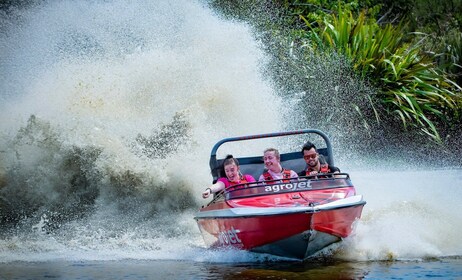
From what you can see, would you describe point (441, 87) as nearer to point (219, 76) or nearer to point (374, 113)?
point (374, 113)

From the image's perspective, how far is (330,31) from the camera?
26.2 metres

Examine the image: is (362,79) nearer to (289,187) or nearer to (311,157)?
(311,157)

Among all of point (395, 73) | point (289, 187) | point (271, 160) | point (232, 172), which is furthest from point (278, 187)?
point (395, 73)

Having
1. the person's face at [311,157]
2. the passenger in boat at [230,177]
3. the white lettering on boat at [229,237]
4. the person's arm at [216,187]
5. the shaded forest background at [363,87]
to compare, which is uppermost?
the shaded forest background at [363,87]

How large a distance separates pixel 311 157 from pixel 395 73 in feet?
42.9

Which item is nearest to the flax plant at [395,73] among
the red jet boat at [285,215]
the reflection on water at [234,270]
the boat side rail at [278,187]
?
the boat side rail at [278,187]

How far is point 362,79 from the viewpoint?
25.5 metres

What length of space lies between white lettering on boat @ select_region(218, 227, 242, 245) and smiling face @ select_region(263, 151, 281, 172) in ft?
3.53

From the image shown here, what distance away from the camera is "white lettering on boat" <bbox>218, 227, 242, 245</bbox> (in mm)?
11992

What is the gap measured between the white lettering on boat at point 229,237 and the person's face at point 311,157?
1.48 meters

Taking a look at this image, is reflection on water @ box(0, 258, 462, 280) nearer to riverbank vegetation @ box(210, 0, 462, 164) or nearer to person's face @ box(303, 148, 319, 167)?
person's face @ box(303, 148, 319, 167)

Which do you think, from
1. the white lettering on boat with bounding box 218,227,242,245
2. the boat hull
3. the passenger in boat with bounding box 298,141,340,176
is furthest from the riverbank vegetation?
the boat hull

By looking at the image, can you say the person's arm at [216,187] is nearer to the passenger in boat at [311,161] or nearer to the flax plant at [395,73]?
Result: the passenger in boat at [311,161]

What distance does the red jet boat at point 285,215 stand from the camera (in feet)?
37.6
